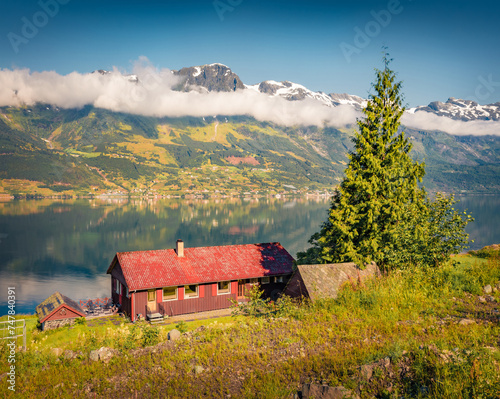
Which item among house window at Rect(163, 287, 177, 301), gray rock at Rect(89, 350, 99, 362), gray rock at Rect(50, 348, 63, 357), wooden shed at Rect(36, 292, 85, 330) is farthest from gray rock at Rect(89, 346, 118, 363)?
wooden shed at Rect(36, 292, 85, 330)

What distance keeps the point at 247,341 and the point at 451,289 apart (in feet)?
26.3

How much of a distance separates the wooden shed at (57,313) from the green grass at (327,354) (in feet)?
80.1

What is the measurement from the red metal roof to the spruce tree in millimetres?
12968

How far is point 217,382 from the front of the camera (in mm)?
9219

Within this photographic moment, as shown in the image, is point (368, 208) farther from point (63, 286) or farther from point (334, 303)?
point (63, 286)

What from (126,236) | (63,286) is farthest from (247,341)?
(126,236)

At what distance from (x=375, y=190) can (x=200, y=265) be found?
22063 mm

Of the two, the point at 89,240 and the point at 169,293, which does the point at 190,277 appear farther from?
the point at 89,240

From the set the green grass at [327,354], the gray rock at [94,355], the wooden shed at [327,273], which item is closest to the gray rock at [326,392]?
the green grass at [327,354]

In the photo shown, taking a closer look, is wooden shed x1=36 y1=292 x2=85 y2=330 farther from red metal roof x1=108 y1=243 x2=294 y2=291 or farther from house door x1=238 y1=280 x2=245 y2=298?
house door x1=238 y1=280 x2=245 y2=298

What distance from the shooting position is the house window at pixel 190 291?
39.3 meters

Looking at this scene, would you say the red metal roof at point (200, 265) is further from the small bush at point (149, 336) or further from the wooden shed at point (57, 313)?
the small bush at point (149, 336)

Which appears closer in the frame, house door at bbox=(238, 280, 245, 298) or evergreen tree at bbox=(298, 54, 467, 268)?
evergreen tree at bbox=(298, 54, 467, 268)

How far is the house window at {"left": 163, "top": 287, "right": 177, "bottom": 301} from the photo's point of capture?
3858cm
